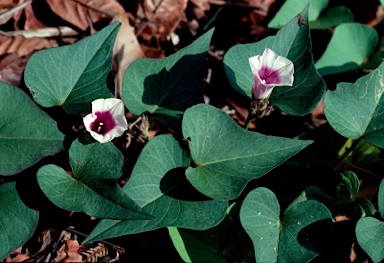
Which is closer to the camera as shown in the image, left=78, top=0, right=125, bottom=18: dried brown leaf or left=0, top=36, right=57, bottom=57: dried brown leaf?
left=0, top=36, right=57, bottom=57: dried brown leaf

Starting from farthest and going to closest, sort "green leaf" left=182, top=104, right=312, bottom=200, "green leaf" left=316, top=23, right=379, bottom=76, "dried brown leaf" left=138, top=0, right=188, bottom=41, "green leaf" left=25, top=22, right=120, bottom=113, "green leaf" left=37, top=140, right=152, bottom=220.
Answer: "dried brown leaf" left=138, top=0, right=188, bottom=41, "green leaf" left=316, top=23, right=379, bottom=76, "green leaf" left=25, top=22, right=120, bottom=113, "green leaf" left=182, top=104, right=312, bottom=200, "green leaf" left=37, top=140, right=152, bottom=220

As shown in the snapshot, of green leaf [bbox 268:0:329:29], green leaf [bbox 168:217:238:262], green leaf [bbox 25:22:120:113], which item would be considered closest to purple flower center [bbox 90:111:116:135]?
green leaf [bbox 25:22:120:113]

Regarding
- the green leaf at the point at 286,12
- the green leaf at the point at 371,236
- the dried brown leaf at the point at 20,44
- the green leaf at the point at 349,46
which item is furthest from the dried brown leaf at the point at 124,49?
the green leaf at the point at 371,236

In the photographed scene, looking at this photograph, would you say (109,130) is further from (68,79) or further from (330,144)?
(330,144)

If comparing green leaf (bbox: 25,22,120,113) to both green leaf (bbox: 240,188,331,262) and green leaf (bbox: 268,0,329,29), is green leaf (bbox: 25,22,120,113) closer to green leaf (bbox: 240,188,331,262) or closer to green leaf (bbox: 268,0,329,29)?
green leaf (bbox: 240,188,331,262)

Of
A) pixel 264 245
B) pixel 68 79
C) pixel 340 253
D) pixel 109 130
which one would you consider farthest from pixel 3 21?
pixel 340 253

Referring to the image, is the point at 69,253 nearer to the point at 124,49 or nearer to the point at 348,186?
the point at 124,49

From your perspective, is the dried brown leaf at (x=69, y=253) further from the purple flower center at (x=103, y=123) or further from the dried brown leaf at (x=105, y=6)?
the dried brown leaf at (x=105, y=6)
